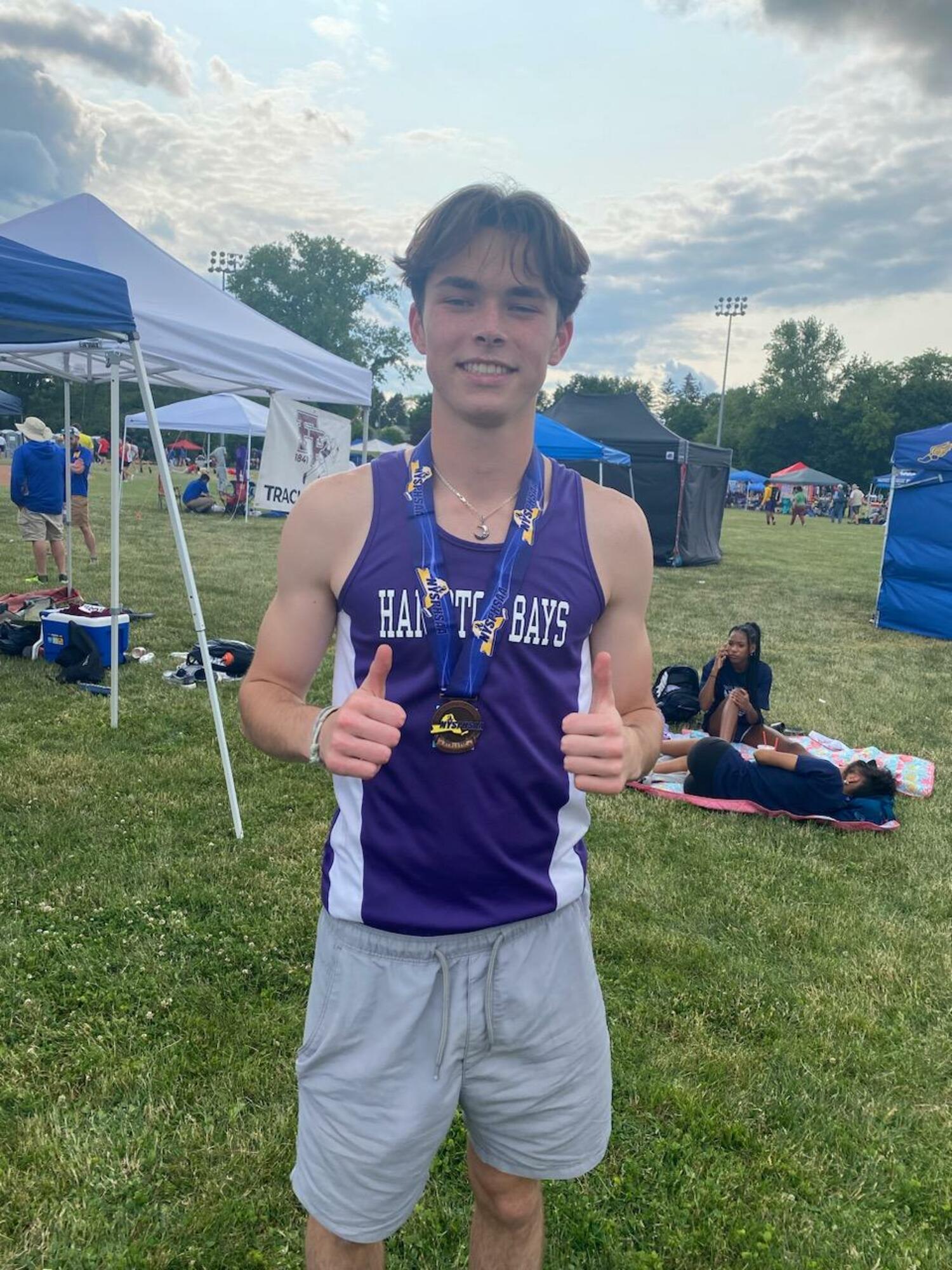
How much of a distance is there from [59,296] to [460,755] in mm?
3946

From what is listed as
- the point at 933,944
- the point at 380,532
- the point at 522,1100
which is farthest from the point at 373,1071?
the point at 933,944

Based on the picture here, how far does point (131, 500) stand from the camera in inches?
1067

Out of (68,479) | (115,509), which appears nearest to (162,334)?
(115,509)

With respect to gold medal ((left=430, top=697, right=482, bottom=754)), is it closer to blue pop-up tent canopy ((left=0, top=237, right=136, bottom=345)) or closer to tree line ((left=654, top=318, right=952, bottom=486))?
blue pop-up tent canopy ((left=0, top=237, right=136, bottom=345))

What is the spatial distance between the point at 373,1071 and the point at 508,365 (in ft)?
4.48

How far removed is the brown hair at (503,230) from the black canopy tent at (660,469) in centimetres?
1729

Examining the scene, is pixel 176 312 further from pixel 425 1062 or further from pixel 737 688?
pixel 425 1062

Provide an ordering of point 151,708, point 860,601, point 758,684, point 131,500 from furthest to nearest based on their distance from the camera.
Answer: point 131,500 → point 860,601 → point 758,684 → point 151,708

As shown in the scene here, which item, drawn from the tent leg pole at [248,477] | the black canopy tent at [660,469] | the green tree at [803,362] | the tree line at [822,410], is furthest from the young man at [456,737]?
the green tree at [803,362]

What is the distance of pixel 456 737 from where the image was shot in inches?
61.2

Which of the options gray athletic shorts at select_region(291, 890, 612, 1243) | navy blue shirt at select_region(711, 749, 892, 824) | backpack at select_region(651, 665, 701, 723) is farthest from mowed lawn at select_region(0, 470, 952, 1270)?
backpack at select_region(651, 665, 701, 723)

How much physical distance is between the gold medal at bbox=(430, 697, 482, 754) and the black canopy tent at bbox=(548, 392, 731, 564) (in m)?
17.6

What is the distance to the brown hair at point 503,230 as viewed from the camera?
166cm

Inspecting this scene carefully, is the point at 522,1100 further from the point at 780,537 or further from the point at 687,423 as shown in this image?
the point at 687,423
